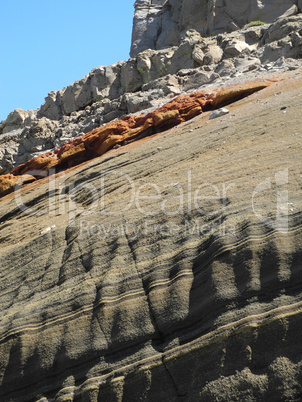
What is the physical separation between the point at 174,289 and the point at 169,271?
1.15ft

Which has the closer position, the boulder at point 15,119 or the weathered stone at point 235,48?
the weathered stone at point 235,48

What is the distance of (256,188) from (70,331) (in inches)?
125

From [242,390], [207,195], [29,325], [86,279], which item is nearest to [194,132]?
[207,195]

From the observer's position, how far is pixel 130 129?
1517cm

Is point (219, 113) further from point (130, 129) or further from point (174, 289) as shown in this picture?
point (174, 289)

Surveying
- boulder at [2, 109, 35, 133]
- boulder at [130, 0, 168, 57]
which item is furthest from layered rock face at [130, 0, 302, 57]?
boulder at [2, 109, 35, 133]

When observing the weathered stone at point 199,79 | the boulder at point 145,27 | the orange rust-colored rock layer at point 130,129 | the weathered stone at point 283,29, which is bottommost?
the orange rust-colored rock layer at point 130,129

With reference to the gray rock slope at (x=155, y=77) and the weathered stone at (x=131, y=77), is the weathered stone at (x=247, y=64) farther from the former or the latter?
the weathered stone at (x=131, y=77)

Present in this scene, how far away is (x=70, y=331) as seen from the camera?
249 inches

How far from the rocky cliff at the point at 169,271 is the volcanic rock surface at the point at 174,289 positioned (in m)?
0.02

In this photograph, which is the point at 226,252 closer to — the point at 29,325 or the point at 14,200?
the point at 29,325

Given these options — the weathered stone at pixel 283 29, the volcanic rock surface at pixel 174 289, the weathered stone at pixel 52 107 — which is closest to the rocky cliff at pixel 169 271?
the volcanic rock surface at pixel 174 289

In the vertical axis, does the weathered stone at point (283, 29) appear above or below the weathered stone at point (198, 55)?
below

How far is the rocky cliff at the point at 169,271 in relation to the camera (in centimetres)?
507
